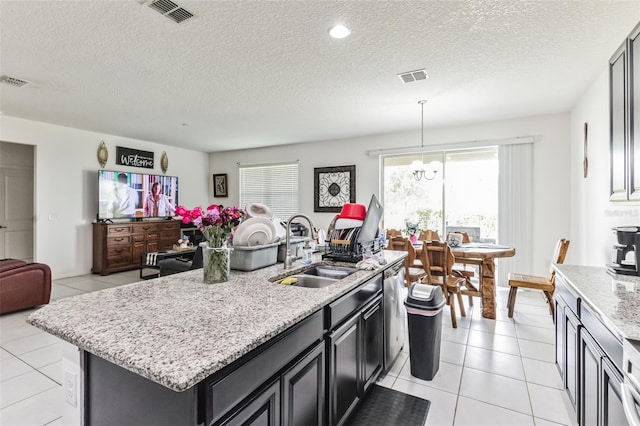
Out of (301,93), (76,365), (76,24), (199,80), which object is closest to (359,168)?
(301,93)

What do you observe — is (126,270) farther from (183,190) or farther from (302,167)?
(302,167)

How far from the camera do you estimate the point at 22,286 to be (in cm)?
359

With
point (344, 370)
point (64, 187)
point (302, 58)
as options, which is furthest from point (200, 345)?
point (64, 187)

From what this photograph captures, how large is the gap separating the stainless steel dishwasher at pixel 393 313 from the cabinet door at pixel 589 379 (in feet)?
3.66

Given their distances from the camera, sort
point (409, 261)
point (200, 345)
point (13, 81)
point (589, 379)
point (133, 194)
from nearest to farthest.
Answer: point (200, 345) < point (589, 379) < point (13, 81) < point (409, 261) < point (133, 194)

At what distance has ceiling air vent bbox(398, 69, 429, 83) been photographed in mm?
3125

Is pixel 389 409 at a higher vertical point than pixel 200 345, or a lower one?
lower

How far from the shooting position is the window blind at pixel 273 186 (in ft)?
22.9

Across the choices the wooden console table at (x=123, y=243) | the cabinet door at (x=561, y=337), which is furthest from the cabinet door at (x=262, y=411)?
the wooden console table at (x=123, y=243)

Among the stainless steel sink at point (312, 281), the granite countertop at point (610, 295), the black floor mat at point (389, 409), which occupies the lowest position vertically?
the black floor mat at point (389, 409)

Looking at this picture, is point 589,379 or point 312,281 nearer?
point 589,379

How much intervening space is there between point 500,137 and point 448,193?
3.82ft

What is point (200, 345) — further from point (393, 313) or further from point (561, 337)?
point (561, 337)

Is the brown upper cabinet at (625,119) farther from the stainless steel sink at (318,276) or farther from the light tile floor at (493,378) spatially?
the stainless steel sink at (318,276)
